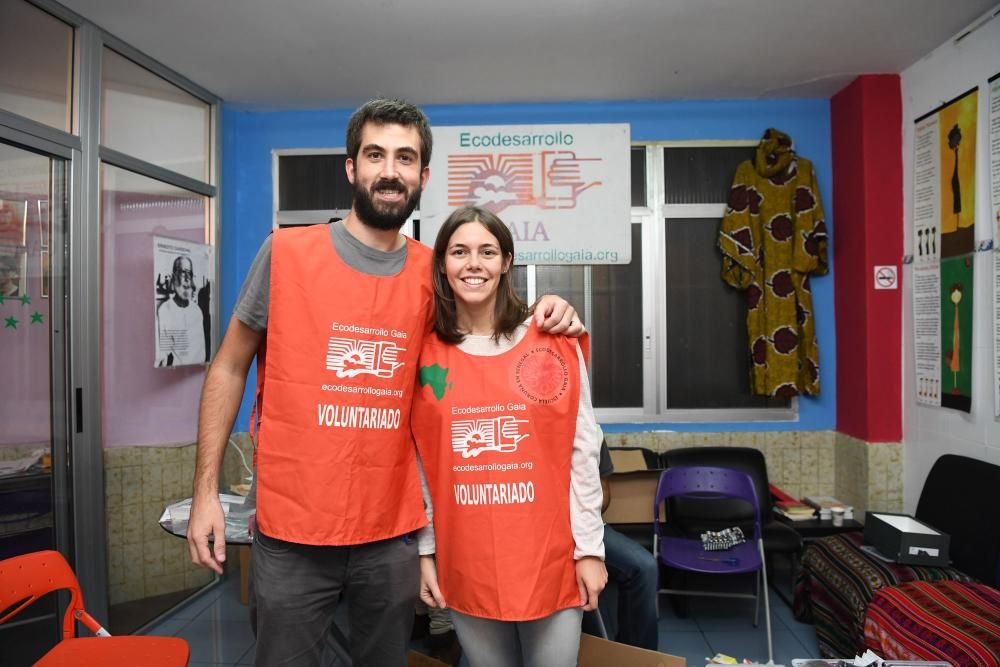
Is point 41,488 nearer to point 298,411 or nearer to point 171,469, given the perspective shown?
point 171,469

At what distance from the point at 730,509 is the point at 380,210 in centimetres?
304

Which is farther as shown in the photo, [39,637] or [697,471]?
[697,471]

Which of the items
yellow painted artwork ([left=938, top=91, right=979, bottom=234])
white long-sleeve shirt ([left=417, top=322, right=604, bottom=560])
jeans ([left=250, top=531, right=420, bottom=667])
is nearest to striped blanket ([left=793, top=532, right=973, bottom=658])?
yellow painted artwork ([left=938, top=91, right=979, bottom=234])

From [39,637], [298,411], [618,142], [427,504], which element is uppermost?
[618,142]

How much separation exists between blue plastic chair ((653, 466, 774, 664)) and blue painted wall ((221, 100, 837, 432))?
0.76m

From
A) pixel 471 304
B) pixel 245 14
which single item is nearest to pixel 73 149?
pixel 245 14

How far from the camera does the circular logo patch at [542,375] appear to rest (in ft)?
4.92

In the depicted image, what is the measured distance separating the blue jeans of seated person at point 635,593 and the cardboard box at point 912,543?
1121mm

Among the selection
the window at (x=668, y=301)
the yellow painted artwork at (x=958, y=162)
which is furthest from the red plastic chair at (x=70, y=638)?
the yellow painted artwork at (x=958, y=162)

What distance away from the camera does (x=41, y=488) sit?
2760 millimetres

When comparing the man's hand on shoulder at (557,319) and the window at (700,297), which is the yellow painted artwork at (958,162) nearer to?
the window at (700,297)

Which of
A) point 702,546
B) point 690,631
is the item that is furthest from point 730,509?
point 690,631

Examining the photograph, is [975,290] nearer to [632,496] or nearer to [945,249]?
[945,249]

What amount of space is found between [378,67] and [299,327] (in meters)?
2.53
